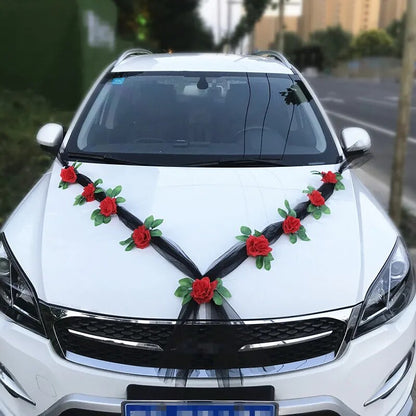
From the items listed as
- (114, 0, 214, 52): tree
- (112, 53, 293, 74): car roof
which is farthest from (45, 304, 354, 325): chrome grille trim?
(114, 0, 214, 52): tree

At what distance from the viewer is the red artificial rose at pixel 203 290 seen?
196 centimetres

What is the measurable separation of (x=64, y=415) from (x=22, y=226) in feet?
2.77

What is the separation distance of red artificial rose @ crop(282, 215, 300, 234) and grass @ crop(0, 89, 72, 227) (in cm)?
368

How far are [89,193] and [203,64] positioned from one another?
1.42 metres

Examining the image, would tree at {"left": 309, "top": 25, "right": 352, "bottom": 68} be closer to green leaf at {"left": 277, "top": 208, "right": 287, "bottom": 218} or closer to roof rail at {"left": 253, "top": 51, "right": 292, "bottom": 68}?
roof rail at {"left": 253, "top": 51, "right": 292, "bottom": 68}

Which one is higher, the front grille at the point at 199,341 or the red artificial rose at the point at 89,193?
the red artificial rose at the point at 89,193

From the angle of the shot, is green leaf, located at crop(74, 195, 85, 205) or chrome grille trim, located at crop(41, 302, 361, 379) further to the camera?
green leaf, located at crop(74, 195, 85, 205)

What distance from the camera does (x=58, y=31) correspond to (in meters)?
11.4

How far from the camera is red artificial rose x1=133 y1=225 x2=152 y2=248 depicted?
7.20 feet

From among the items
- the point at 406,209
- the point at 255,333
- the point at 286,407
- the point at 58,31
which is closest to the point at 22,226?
the point at 255,333

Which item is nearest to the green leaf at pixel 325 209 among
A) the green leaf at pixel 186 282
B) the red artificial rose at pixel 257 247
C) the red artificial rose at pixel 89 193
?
the red artificial rose at pixel 257 247

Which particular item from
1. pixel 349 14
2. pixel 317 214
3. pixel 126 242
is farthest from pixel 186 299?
pixel 349 14

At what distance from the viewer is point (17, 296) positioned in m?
2.14

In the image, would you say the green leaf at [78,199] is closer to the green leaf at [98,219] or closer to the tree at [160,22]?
the green leaf at [98,219]
